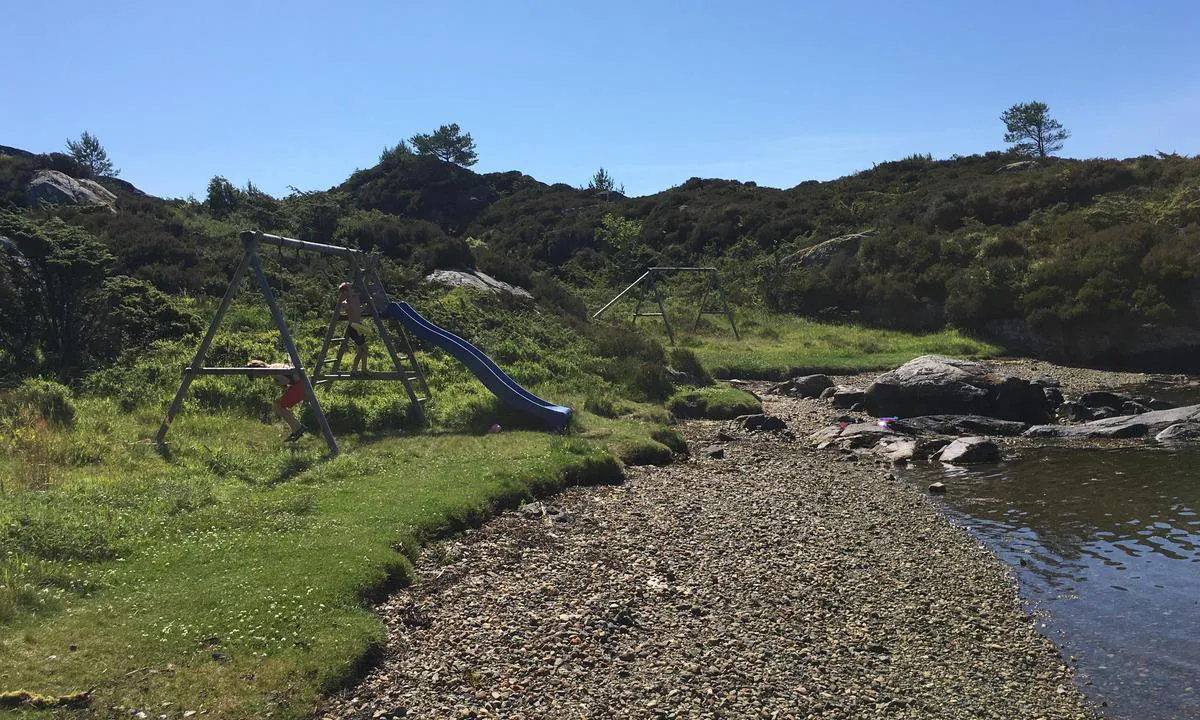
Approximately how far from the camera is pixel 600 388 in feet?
80.9

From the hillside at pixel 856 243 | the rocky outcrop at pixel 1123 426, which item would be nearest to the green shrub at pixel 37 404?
the hillside at pixel 856 243

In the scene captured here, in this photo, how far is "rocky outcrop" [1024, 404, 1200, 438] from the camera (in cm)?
2216

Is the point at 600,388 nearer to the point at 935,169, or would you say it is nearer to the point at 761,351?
the point at 761,351

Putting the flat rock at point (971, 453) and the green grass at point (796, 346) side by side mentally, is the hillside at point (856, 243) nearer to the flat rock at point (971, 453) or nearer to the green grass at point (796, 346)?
the green grass at point (796, 346)

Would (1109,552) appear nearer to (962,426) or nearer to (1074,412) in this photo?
(962,426)

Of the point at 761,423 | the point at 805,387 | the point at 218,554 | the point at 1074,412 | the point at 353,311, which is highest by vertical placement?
the point at 353,311

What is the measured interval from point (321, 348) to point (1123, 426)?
21678mm

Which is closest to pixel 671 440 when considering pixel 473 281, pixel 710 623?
pixel 710 623

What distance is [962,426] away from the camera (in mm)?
24234

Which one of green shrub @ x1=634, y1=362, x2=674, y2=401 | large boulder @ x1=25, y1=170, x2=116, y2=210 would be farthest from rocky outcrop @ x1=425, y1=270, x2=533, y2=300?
large boulder @ x1=25, y1=170, x2=116, y2=210

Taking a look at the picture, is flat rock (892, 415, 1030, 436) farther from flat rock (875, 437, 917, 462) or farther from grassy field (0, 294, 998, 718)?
grassy field (0, 294, 998, 718)

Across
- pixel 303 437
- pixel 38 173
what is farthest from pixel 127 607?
pixel 38 173

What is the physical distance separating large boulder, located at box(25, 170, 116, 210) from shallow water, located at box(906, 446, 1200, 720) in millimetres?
34433

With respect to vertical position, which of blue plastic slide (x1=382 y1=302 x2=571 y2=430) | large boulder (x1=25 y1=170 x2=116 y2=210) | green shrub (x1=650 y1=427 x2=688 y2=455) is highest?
large boulder (x1=25 y1=170 x2=116 y2=210)
